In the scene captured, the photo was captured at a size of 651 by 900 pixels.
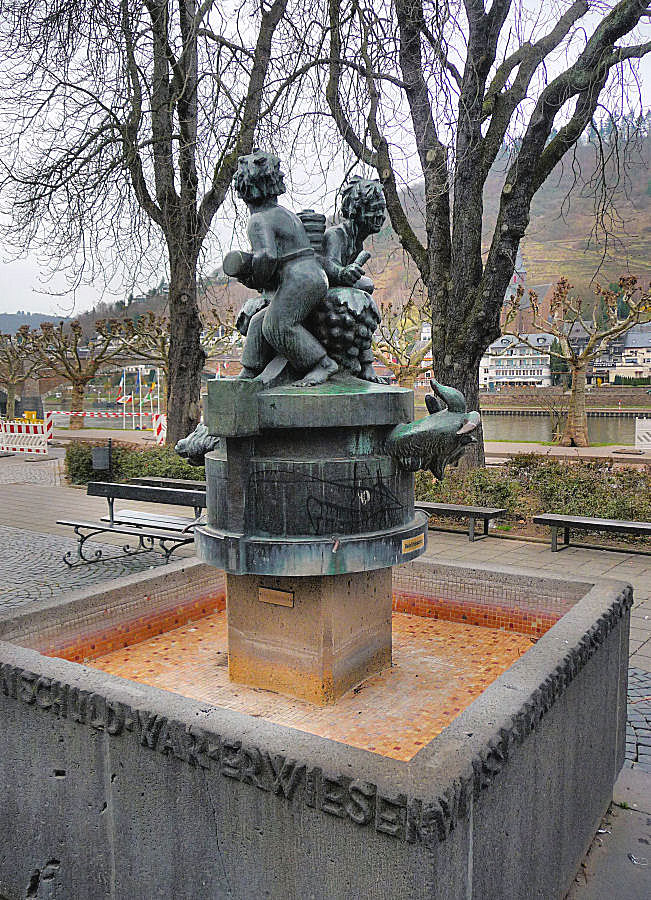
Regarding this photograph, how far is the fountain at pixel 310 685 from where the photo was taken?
8.06 ft

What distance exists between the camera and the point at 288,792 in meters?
2.45

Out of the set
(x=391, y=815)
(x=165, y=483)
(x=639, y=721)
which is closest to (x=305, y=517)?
(x=391, y=815)

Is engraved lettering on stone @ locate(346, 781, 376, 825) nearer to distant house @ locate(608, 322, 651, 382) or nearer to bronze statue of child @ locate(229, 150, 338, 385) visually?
bronze statue of child @ locate(229, 150, 338, 385)

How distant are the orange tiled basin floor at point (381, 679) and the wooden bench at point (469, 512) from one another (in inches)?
209

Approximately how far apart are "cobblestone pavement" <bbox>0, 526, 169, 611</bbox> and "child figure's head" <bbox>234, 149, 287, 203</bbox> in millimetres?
5307

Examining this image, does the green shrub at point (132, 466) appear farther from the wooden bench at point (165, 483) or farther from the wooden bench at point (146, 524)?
the wooden bench at point (146, 524)

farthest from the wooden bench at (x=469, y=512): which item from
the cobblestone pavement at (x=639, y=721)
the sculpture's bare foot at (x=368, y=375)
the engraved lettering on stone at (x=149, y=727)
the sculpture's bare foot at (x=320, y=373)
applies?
the engraved lettering on stone at (x=149, y=727)

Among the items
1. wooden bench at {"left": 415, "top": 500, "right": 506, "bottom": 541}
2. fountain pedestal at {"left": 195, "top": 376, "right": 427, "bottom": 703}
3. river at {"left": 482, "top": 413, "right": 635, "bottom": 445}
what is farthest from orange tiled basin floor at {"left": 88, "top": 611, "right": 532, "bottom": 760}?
river at {"left": 482, "top": 413, "right": 635, "bottom": 445}

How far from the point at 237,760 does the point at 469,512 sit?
26.4 feet

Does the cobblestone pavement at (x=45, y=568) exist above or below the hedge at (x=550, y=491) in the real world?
below

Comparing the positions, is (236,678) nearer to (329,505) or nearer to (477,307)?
(329,505)

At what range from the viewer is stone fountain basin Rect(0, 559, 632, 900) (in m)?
2.34

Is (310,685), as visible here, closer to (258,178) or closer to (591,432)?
(258,178)

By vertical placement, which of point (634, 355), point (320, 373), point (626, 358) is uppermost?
point (634, 355)
